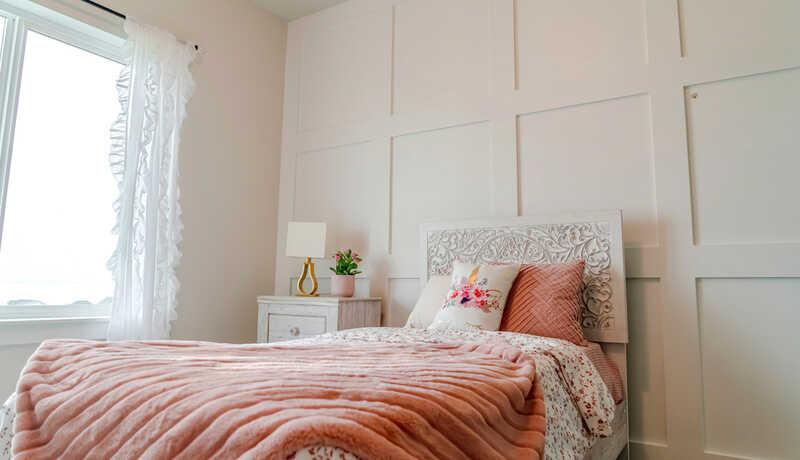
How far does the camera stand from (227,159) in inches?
129

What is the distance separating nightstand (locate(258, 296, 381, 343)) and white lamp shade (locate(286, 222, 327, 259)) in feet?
0.96

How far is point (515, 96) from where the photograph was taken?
2.71 meters

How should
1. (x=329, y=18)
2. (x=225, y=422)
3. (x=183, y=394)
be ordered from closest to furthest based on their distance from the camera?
(x=225, y=422) → (x=183, y=394) → (x=329, y=18)

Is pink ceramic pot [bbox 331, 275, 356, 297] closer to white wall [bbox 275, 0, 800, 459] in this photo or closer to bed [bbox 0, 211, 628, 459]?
white wall [bbox 275, 0, 800, 459]

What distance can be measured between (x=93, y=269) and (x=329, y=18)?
2.28m

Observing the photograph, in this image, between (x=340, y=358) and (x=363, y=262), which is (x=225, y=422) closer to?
(x=340, y=358)

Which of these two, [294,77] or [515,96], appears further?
[294,77]

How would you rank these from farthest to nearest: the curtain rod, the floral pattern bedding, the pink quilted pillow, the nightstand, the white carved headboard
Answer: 1. the nightstand
2. the curtain rod
3. the white carved headboard
4. the pink quilted pillow
5. the floral pattern bedding

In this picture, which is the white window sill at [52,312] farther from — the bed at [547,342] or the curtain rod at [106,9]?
the curtain rod at [106,9]

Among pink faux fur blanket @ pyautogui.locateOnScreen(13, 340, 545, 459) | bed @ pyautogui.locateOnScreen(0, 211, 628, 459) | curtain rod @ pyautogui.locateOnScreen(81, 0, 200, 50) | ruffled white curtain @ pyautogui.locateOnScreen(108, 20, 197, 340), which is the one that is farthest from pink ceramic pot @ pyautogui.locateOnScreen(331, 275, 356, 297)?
curtain rod @ pyautogui.locateOnScreen(81, 0, 200, 50)

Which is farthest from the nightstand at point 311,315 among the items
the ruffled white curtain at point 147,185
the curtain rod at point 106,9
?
the curtain rod at point 106,9

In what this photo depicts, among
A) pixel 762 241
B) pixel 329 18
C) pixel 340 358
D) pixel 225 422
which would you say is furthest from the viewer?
pixel 329 18

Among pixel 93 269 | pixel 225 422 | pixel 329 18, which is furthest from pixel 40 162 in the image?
pixel 225 422

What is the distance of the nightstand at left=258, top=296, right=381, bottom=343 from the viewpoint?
274 centimetres
